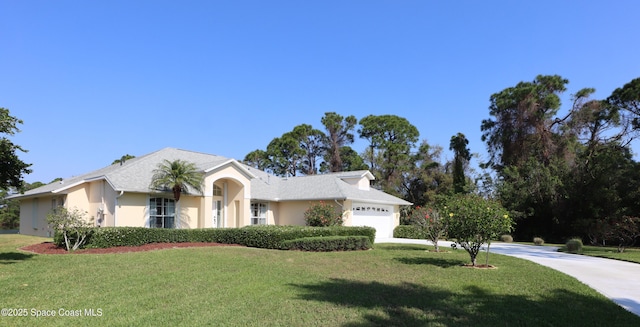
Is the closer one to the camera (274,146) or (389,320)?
(389,320)

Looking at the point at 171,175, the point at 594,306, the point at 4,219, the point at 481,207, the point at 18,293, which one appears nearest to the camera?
the point at 594,306

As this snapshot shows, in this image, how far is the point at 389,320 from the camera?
621 cm

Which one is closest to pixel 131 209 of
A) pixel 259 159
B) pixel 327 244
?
pixel 327 244

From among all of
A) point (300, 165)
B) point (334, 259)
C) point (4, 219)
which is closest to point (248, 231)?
point (334, 259)

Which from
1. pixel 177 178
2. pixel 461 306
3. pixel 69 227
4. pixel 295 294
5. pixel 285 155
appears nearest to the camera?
pixel 461 306

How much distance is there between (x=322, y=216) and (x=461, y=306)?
1704 centimetres

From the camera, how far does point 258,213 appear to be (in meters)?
27.1

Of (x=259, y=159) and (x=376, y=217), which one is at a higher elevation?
(x=259, y=159)

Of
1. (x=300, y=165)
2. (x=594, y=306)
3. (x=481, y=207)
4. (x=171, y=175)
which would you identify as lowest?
(x=594, y=306)

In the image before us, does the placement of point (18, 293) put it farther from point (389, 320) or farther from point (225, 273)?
point (389, 320)

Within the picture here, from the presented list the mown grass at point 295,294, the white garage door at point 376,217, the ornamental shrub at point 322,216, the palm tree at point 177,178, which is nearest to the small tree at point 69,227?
the mown grass at point 295,294

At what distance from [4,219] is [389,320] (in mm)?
48105

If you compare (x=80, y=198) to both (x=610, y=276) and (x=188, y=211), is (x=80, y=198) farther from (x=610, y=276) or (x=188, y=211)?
(x=610, y=276)

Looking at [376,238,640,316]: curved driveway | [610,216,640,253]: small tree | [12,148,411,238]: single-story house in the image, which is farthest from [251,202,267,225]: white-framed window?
[610,216,640,253]: small tree
